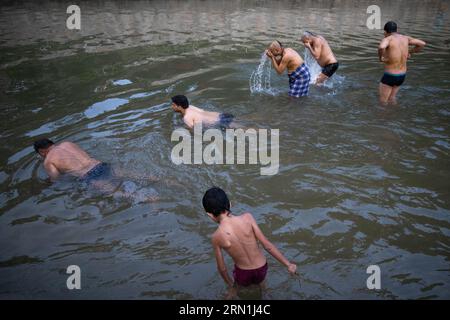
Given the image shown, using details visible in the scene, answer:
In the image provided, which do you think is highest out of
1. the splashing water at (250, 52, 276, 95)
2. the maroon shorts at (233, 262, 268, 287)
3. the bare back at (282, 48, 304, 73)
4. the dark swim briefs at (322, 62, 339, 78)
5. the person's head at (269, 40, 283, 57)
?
the person's head at (269, 40, 283, 57)

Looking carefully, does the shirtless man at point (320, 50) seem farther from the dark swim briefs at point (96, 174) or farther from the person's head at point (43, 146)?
the person's head at point (43, 146)

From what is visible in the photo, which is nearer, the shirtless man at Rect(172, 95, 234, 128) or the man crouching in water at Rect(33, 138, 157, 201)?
the man crouching in water at Rect(33, 138, 157, 201)

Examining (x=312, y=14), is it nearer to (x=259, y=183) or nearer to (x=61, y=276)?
(x=259, y=183)

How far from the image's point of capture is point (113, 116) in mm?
7473

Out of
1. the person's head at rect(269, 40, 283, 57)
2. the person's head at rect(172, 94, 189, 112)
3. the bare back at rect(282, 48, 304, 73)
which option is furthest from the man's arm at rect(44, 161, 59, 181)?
the bare back at rect(282, 48, 304, 73)

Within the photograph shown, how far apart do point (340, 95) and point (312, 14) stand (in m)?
11.2

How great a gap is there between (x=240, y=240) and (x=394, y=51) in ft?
17.5

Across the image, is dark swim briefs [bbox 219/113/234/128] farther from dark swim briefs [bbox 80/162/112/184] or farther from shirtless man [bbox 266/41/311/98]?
dark swim briefs [bbox 80/162/112/184]

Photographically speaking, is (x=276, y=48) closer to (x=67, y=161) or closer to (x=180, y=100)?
(x=180, y=100)

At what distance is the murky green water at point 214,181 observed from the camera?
3680mm

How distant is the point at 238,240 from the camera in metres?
3.06

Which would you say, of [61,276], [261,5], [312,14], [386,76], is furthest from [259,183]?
[261,5]

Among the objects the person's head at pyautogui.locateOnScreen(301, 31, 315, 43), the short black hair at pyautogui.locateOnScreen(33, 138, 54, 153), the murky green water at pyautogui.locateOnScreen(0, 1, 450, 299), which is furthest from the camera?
the person's head at pyautogui.locateOnScreen(301, 31, 315, 43)

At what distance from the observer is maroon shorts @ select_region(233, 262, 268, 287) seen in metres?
3.20
